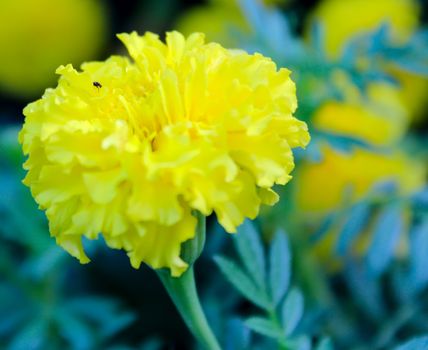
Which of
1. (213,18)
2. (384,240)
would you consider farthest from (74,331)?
(213,18)

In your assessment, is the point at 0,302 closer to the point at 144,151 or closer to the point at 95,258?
the point at 95,258

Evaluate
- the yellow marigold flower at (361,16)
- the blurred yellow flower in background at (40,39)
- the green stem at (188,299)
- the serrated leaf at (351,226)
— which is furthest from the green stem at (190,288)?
the blurred yellow flower in background at (40,39)

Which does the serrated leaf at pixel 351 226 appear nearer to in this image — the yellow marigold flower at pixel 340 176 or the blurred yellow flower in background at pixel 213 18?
the yellow marigold flower at pixel 340 176

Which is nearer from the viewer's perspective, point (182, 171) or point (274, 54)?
point (182, 171)

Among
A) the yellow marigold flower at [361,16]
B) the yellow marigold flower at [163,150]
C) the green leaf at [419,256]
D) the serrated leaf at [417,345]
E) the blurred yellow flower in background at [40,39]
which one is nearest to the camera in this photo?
the yellow marigold flower at [163,150]

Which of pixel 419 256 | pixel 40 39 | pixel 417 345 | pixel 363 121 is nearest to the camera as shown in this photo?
pixel 417 345

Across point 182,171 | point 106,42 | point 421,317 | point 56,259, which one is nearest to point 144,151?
point 182,171

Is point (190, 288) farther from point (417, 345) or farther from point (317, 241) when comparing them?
point (317, 241)
